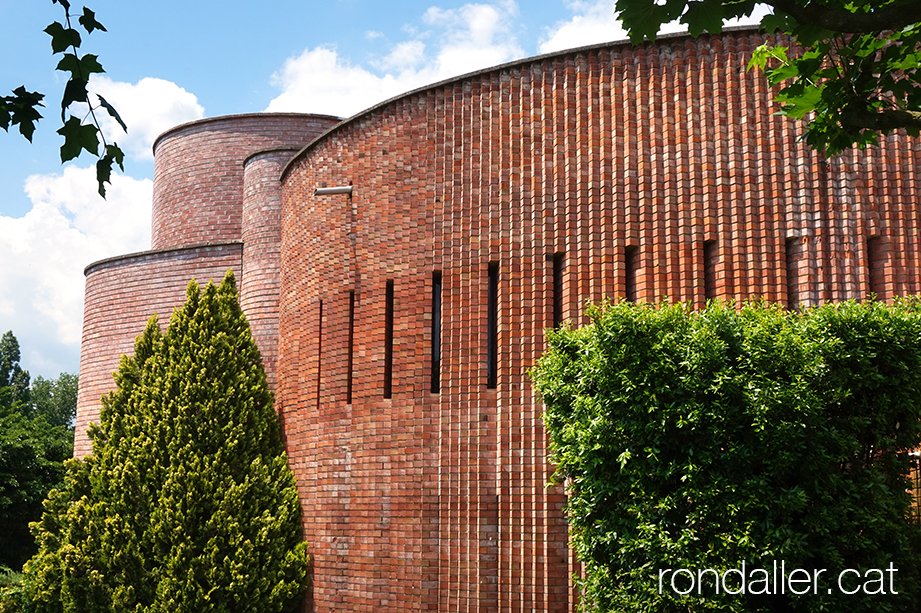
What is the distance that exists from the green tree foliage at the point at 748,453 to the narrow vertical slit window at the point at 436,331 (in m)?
3.53

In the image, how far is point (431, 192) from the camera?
1227 cm

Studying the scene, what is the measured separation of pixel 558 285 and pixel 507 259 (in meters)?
0.81

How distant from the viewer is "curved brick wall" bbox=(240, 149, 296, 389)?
15.5 metres

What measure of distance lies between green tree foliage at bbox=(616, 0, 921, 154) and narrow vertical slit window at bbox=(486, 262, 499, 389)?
519cm

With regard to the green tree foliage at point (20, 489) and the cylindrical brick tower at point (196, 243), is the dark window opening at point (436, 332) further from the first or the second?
the green tree foliage at point (20, 489)

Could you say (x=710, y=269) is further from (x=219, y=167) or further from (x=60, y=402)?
(x=60, y=402)

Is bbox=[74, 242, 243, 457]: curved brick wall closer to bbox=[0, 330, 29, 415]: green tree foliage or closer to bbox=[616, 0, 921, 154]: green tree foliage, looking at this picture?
bbox=[616, 0, 921, 154]: green tree foliage

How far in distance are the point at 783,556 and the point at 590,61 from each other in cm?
702

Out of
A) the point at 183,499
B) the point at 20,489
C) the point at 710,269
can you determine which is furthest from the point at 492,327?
the point at 20,489

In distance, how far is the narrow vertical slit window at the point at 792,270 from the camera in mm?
10297

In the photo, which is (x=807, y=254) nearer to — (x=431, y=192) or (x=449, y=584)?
(x=431, y=192)

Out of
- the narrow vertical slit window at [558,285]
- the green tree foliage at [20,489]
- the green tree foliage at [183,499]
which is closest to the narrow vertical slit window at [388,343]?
the green tree foliage at [183,499]

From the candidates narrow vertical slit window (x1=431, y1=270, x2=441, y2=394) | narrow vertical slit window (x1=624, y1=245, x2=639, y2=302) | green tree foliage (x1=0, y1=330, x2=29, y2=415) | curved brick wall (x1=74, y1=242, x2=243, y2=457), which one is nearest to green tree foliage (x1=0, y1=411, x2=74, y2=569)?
curved brick wall (x1=74, y1=242, x2=243, y2=457)

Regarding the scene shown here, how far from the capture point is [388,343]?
1247 cm
